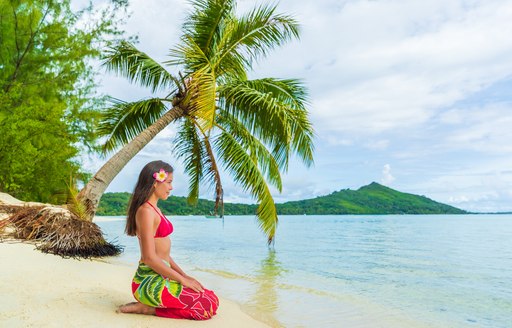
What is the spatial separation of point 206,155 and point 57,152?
653cm

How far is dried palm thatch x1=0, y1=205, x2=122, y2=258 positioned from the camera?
27.1ft

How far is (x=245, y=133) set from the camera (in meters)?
12.5

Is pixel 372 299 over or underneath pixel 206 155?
underneath

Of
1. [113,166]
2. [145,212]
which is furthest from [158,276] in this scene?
[113,166]

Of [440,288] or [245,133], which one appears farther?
[245,133]

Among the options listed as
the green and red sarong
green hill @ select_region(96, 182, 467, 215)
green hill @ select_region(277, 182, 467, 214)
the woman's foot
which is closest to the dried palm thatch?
the woman's foot

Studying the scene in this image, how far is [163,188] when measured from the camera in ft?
12.9

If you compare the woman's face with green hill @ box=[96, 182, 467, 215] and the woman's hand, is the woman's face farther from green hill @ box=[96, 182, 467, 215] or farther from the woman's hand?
green hill @ box=[96, 182, 467, 215]

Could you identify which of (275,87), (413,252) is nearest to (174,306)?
(275,87)

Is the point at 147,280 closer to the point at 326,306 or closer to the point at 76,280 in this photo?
the point at 76,280

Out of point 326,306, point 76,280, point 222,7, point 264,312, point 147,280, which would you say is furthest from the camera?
point 222,7

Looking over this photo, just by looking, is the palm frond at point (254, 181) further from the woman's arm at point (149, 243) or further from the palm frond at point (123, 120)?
the woman's arm at point (149, 243)

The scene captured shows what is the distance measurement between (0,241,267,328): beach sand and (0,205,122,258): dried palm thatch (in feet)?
4.30

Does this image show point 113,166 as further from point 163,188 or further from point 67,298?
point 163,188
